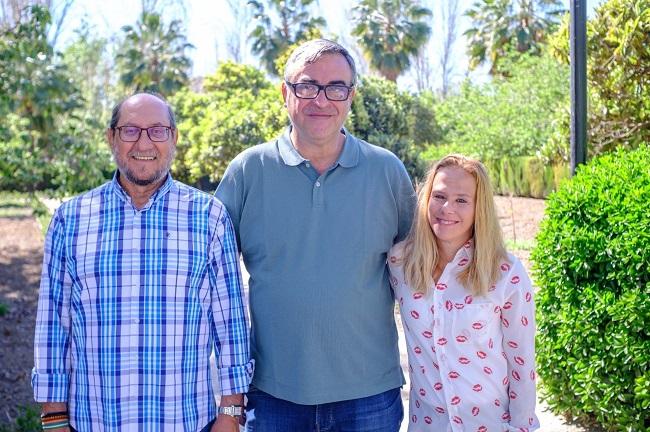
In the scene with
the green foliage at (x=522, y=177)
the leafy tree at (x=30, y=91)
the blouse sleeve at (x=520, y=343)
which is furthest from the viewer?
the green foliage at (x=522, y=177)

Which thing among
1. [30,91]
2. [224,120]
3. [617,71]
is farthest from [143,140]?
[224,120]

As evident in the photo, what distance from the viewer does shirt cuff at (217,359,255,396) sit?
2693 millimetres

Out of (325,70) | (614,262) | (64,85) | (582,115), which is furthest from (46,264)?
(64,85)

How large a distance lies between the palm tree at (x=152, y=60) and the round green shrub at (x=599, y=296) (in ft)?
95.1

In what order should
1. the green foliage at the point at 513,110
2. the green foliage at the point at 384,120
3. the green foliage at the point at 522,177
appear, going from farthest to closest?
the green foliage at the point at 513,110 < the green foliage at the point at 522,177 < the green foliage at the point at 384,120

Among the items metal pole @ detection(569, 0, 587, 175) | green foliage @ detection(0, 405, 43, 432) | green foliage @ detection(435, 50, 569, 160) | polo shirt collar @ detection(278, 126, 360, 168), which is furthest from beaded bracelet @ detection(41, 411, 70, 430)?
green foliage @ detection(435, 50, 569, 160)

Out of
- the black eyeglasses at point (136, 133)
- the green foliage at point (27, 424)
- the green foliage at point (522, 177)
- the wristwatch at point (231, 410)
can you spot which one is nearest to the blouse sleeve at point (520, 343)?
the wristwatch at point (231, 410)

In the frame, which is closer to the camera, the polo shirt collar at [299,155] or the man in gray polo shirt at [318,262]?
the man in gray polo shirt at [318,262]

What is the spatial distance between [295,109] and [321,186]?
1.01 feet

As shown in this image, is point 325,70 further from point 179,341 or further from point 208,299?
point 179,341

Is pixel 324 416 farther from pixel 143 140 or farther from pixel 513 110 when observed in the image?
pixel 513 110

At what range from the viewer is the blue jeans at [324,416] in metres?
2.84

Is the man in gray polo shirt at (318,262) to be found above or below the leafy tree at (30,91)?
below

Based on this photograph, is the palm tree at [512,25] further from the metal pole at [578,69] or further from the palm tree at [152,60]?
the metal pole at [578,69]
